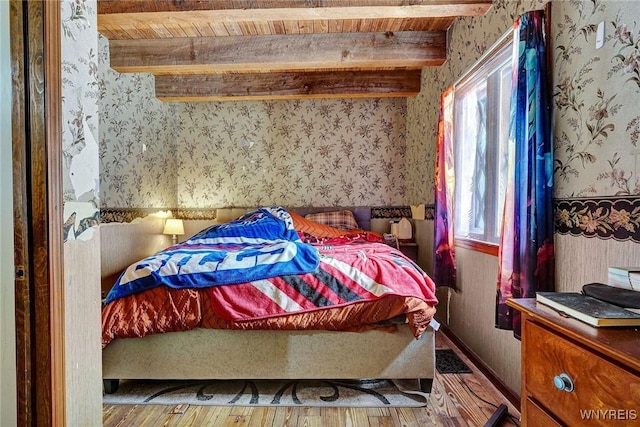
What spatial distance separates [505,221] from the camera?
1653 mm

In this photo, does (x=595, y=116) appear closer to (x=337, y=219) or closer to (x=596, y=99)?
(x=596, y=99)

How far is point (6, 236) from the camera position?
66 centimetres

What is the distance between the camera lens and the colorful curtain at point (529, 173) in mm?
1483

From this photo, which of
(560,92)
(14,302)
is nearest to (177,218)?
(14,302)

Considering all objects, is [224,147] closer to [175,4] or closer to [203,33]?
[203,33]

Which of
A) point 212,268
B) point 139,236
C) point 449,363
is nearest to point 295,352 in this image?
point 212,268

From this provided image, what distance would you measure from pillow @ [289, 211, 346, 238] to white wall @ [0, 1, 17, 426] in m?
2.95

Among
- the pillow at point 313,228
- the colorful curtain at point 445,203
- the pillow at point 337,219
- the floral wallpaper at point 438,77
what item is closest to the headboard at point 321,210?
the pillow at point 337,219

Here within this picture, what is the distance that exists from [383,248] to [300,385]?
3.97 feet

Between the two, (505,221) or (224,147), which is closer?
(505,221)

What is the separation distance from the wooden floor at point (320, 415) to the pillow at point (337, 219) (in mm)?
2314

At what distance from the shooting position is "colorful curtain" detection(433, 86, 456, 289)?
2.59m

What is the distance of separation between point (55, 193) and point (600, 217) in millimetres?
1739

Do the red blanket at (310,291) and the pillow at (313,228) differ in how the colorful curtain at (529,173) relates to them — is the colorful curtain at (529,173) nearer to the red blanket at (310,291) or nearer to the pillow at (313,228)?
the red blanket at (310,291)
